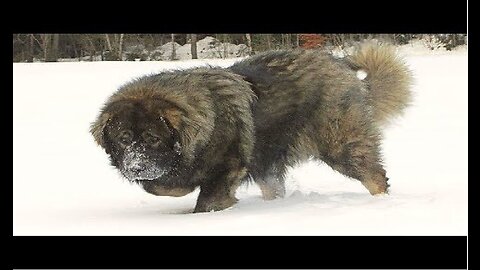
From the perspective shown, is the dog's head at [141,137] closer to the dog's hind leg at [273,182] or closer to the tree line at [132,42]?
the dog's hind leg at [273,182]

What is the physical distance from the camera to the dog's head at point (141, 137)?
5844 millimetres

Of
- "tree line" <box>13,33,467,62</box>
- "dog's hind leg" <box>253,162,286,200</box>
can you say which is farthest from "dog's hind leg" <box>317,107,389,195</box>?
"tree line" <box>13,33,467,62</box>

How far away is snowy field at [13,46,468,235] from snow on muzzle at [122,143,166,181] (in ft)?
1.24

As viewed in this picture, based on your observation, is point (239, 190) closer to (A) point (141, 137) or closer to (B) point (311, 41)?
(B) point (311, 41)

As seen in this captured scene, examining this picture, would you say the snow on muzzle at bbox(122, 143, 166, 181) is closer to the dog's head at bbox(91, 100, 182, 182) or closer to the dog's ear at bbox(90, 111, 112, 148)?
the dog's head at bbox(91, 100, 182, 182)

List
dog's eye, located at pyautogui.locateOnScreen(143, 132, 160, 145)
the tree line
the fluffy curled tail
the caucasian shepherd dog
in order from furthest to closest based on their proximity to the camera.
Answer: the tree line
the fluffy curled tail
the caucasian shepherd dog
dog's eye, located at pyautogui.locateOnScreen(143, 132, 160, 145)

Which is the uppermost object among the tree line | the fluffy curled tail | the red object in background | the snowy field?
the tree line

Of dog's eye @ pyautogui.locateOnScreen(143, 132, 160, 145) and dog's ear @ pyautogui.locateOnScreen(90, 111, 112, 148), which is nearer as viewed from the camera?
dog's eye @ pyautogui.locateOnScreen(143, 132, 160, 145)

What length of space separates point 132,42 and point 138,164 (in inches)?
170

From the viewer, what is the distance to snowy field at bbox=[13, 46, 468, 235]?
5.47 metres

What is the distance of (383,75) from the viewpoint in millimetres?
7414

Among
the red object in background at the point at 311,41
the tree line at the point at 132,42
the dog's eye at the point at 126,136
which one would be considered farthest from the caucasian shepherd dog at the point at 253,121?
the tree line at the point at 132,42

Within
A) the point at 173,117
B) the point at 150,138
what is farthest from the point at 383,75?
the point at 150,138

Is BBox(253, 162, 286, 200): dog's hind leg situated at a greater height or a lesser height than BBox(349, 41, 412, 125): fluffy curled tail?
lesser
